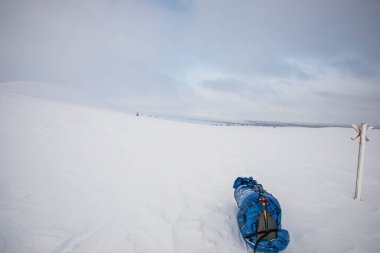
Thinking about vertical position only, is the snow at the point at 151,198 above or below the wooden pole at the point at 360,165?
below

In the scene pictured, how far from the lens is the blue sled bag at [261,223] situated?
3.09 meters

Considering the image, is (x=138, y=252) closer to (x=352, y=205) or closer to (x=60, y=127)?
(x=352, y=205)

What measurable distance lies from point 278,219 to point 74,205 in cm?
446

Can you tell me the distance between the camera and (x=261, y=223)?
10.6ft

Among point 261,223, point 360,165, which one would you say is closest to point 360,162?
point 360,165

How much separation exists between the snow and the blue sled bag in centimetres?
60

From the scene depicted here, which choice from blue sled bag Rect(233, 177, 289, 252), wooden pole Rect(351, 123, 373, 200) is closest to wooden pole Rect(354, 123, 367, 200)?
wooden pole Rect(351, 123, 373, 200)

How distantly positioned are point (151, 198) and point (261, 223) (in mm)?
3048

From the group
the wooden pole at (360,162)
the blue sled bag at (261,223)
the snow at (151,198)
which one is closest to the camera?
the blue sled bag at (261,223)

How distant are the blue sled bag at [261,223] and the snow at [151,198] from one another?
1.95 ft

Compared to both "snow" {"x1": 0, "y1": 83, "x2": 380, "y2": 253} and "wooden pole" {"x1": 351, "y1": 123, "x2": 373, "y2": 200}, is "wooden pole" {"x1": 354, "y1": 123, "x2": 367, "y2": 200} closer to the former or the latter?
"wooden pole" {"x1": 351, "y1": 123, "x2": 373, "y2": 200}

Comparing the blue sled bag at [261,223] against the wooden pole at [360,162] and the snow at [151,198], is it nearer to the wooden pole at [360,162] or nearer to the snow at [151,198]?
the snow at [151,198]

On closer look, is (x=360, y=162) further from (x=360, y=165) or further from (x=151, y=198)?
(x=151, y=198)

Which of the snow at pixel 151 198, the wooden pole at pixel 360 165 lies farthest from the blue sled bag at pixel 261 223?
the wooden pole at pixel 360 165
